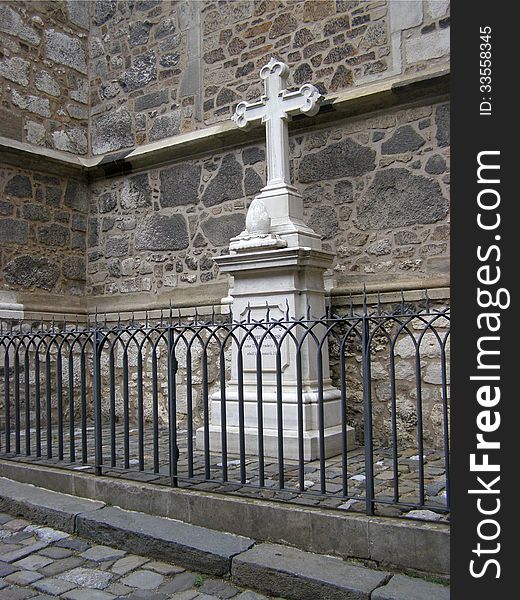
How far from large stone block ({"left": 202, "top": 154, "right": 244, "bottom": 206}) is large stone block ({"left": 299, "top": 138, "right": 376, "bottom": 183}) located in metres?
0.80

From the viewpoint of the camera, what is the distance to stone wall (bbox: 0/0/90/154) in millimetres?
7035

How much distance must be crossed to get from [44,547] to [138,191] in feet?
15.4

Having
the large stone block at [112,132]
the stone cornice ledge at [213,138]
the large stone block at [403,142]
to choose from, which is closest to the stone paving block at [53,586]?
the large stone block at [403,142]

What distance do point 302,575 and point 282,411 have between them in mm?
1423

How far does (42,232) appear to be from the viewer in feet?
23.8

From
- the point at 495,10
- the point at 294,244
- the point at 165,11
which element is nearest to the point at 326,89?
the point at 294,244

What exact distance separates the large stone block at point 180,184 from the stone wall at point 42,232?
1252 millimetres

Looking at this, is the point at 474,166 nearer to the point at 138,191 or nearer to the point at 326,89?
the point at 326,89

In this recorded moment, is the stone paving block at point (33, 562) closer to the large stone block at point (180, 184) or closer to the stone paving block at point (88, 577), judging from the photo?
the stone paving block at point (88, 577)

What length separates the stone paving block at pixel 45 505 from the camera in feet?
12.5

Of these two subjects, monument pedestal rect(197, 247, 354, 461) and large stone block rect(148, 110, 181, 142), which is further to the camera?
large stone block rect(148, 110, 181, 142)

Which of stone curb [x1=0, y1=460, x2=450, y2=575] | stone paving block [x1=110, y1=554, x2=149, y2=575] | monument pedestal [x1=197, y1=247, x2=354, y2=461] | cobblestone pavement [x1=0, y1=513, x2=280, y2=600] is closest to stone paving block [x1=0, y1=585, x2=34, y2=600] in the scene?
cobblestone pavement [x1=0, y1=513, x2=280, y2=600]

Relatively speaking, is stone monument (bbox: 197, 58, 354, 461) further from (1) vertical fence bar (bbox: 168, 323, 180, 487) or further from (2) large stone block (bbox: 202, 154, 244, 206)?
(2) large stone block (bbox: 202, 154, 244, 206)

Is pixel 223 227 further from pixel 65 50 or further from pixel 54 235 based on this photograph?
pixel 65 50
